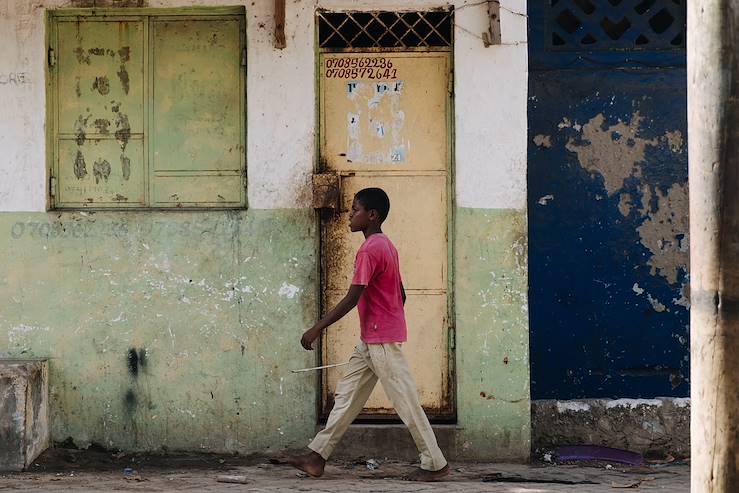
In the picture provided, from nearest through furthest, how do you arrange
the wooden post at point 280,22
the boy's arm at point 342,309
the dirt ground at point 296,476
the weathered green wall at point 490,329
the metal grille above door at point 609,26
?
the boy's arm at point 342,309 < the dirt ground at point 296,476 < the wooden post at point 280,22 < the weathered green wall at point 490,329 < the metal grille above door at point 609,26

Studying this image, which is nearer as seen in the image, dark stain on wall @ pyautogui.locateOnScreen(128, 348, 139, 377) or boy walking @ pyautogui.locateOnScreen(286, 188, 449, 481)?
boy walking @ pyautogui.locateOnScreen(286, 188, 449, 481)

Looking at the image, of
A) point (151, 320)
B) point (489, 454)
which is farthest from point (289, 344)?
point (489, 454)

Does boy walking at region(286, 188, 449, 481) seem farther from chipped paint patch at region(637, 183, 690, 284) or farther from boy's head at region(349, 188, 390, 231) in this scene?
chipped paint patch at region(637, 183, 690, 284)

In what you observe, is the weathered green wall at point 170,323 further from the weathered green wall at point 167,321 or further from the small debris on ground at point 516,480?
the small debris on ground at point 516,480

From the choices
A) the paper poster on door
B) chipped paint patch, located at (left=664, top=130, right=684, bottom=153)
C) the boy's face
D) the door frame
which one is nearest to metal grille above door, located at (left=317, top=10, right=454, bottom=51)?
the door frame

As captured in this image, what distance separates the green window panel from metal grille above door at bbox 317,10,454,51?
23.1 inches

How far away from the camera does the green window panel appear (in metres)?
7.40

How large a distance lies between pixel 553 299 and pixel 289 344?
1.83 metres

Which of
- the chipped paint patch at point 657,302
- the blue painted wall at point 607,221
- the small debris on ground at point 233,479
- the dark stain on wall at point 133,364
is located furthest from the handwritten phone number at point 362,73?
the small debris on ground at point 233,479

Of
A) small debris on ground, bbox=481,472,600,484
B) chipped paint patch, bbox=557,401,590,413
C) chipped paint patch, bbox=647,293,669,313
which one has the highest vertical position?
chipped paint patch, bbox=647,293,669,313

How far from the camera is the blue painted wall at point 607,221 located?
7.77 m

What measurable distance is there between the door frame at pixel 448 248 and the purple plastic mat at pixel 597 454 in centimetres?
78

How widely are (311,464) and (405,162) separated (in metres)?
1.97

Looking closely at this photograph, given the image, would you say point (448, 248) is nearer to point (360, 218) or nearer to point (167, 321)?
point (360, 218)
